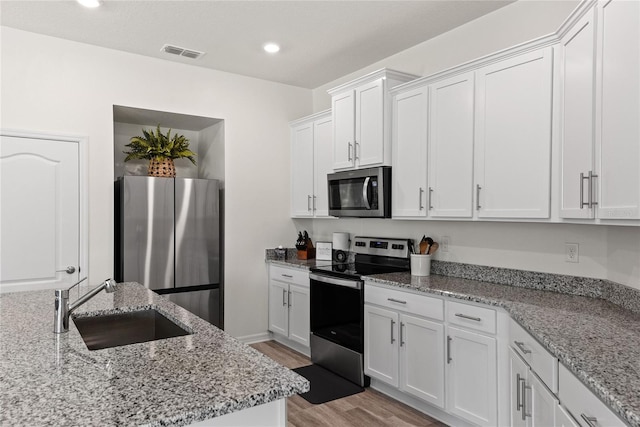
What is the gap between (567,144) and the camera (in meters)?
2.21

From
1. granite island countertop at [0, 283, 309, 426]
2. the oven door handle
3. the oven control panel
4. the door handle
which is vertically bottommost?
the oven door handle

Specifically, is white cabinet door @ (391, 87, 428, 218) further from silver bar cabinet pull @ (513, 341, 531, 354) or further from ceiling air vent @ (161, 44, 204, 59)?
ceiling air vent @ (161, 44, 204, 59)

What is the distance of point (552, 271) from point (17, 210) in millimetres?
3838

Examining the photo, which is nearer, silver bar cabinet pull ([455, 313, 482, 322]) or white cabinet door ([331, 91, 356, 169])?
silver bar cabinet pull ([455, 313, 482, 322])

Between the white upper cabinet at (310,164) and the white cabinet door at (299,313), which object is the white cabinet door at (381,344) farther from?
the white upper cabinet at (310,164)

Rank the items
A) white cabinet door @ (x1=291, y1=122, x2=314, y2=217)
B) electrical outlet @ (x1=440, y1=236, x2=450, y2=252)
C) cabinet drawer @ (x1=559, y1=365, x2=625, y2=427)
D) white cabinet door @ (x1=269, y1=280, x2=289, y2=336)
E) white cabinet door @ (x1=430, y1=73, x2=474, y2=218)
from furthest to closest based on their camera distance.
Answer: white cabinet door @ (x1=291, y1=122, x2=314, y2=217) < white cabinet door @ (x1=269, y1=280, x2=289, y2=336) < electrical outlet @ (x1=440, y1=236, x2=450, y2=252) < white cabinet door @ (x1=430, y1=73, x2=474, y2=218) < cabinet drawer @ (x1=559, y1=365, x2=625, y2=427)

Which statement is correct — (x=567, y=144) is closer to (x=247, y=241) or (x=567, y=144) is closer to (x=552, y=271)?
(x=552, y=271)

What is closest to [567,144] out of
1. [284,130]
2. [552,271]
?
[552,271]

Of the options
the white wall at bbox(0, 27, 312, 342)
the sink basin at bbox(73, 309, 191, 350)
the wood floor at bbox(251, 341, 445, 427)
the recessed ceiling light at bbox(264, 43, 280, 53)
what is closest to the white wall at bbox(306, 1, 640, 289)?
the recessed ceiling light at bbox(264, 43, 280, 53)

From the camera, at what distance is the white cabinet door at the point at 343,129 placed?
Answer: 369cm

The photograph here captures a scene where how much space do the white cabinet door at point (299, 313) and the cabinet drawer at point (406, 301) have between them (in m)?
0.93

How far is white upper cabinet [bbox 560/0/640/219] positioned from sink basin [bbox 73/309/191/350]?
78.3 inches

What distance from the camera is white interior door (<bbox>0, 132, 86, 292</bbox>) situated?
10.9 feet

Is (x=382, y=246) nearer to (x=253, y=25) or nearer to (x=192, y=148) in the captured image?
(x=253, y=25)
